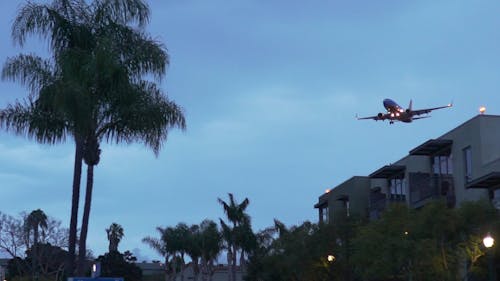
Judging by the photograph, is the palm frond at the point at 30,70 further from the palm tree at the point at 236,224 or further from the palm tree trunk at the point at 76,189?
the palm tree at the point at 236,224

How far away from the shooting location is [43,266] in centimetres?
7850

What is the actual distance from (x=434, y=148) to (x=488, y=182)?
8.18m

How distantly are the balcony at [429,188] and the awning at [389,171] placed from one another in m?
2.57

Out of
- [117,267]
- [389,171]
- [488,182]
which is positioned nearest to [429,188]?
[389,171]

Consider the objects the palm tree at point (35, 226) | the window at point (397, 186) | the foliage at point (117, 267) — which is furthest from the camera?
the foliage at point (117, 267)

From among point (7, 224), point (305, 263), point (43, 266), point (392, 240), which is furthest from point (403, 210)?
point (43, 266)

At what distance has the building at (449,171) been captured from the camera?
42.1 meters

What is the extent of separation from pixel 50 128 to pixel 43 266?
62.6 m

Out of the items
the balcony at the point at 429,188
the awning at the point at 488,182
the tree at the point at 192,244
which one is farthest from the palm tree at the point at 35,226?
the awning at the point at 488,182

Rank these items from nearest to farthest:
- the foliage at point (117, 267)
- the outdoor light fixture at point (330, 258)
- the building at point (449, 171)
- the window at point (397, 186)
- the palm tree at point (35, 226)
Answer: the building at point (449, 171) → the outdoor light fixture at point (330, 258) → the window at point (397, 186) → the palm tree at point (35, 226) → the foliage at point (117, 267)

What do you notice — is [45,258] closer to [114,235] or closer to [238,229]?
[238,229]

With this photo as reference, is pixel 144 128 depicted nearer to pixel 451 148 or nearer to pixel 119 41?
pixel 119 41

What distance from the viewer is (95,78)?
17703mm

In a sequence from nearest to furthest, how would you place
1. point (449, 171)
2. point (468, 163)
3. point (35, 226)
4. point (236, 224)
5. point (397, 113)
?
point (468, 163) < point (449, 171) < point (397, 113) < point (35, 226) < point (236, 224)
